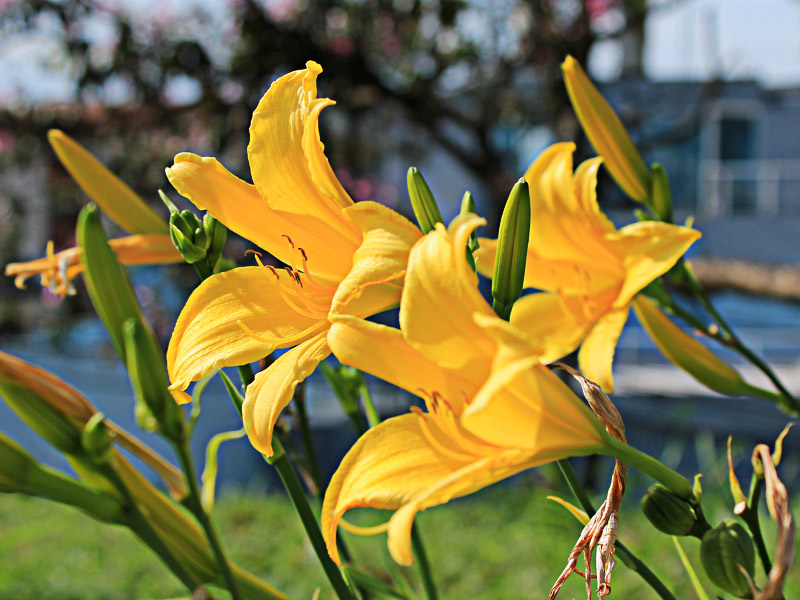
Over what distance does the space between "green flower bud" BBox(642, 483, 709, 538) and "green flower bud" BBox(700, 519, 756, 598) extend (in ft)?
0.05

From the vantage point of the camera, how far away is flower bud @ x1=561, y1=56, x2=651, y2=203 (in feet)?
2.12

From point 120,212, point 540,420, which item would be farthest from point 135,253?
point 540,420

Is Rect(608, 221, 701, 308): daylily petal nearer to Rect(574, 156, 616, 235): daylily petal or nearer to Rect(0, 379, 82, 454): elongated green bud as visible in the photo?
Rect(574, 156, 616, 235): daylily petal

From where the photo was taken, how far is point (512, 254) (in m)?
0.39

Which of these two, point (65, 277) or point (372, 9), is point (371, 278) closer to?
point (65, 277)

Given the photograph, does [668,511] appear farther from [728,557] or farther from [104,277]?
[104,277]

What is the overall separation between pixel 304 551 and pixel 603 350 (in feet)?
6.03

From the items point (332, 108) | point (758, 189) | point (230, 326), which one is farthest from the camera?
point (758, 189)

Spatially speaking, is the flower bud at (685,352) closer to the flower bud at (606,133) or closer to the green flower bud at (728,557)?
the flower bud at (606,133)

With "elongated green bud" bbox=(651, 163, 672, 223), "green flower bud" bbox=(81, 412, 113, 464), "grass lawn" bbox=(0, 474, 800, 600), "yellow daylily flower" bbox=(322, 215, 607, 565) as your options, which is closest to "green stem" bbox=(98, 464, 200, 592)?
"green flower bud" bbox=(81, 412, 113, 464)

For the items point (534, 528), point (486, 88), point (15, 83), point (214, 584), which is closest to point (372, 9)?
point (486, 88)

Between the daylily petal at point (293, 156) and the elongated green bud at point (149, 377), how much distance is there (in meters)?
0.11

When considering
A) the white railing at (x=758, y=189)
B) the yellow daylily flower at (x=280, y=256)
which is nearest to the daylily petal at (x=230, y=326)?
the yellow daylily flower at (x=280, y=256)

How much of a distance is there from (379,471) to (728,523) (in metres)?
0.18
